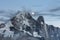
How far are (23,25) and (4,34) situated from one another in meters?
23.0

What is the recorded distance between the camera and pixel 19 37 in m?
103

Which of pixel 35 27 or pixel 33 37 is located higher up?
pixel 35 27

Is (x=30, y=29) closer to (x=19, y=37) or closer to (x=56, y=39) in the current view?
(x=19, y=37)

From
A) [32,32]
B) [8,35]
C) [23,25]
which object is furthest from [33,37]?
[8,35]

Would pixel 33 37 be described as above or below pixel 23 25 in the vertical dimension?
below

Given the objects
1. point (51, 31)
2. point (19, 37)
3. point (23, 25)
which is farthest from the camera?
point (23, 25)

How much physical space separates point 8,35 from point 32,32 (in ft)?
59.1

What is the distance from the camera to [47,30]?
98.9 metres

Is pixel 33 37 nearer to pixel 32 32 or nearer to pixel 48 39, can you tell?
pixel 32 32

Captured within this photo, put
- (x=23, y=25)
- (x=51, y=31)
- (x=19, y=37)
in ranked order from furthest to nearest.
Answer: (x=23, y=25)
(x=19, y=37)
(x=51, y=31)

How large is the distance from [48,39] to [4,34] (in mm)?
30559

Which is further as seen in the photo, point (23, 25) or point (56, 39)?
point (23, 25)

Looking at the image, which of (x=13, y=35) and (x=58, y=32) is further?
(x=58, y=32)

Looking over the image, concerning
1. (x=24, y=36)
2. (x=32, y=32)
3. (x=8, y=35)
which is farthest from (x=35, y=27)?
(x=8, y=35)
